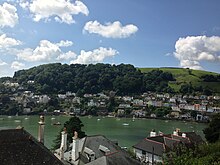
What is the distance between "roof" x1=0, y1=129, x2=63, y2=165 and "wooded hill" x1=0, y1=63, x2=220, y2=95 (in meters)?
123

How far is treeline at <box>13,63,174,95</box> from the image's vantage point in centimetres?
13762

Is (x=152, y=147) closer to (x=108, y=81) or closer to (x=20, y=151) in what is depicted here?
(x=20, y=151)

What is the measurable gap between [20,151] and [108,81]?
136m

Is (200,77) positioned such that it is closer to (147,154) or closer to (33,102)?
(33,102)

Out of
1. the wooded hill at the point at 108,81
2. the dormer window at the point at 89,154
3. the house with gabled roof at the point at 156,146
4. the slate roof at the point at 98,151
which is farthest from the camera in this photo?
the wooded hill at the point at 108,81

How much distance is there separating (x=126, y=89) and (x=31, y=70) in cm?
5658

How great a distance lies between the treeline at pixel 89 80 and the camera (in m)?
138

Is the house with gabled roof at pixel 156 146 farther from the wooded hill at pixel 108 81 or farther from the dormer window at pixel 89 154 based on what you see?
the wooded hill at pixel 108 81

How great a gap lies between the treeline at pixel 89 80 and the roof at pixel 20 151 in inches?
4862

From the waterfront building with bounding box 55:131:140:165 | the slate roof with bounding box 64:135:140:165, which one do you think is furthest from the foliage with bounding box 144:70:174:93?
the waterfront building with bounding box 55:131:140:165

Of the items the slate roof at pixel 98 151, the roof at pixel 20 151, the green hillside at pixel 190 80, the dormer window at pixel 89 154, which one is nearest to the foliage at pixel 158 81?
the green hillside at pixel 190 80

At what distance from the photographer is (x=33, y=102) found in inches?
4525

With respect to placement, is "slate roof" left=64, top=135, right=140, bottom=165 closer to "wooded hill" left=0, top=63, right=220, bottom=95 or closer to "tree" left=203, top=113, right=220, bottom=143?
"tree" left=203, top=113, right=220, bottom=143

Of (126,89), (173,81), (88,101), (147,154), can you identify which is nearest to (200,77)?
(173,81)
